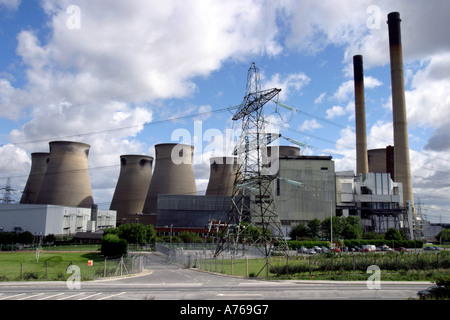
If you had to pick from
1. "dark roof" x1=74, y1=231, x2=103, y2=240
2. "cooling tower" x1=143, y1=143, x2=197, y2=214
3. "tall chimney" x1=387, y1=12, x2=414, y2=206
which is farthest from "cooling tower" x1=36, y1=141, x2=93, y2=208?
"tall chimney" x1=387, y1=12, x2=414, y2=206

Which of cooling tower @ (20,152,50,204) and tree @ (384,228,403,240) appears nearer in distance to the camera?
tree @ (384,228,403,240)

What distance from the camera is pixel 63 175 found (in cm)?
6462

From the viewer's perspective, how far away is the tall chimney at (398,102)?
218 feet

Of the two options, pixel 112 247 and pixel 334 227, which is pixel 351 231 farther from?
pixel 112 247

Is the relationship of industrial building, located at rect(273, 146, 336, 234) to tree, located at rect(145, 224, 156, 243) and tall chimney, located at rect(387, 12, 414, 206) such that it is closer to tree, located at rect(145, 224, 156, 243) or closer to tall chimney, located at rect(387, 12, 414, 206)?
tall chimney, located at rect(387, 12, 414, 206)

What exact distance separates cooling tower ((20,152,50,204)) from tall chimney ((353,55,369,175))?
2500 inches

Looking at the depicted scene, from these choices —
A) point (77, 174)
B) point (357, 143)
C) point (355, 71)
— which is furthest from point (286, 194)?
point (77, 174)

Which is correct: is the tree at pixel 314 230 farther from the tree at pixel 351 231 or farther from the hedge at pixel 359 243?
the hedge at pixel 359 243

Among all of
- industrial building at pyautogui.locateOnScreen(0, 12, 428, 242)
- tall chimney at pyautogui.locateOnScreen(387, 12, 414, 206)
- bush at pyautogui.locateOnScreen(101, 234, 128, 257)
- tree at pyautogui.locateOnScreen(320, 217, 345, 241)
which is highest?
tall chimney at pyautogui.locateOnScreen(387, 12, 414, 206)

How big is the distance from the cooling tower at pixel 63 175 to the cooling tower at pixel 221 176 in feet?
81.9


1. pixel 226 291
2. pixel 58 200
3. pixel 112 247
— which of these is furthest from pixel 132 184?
pixel 226 291

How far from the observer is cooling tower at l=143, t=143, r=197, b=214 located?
67.8 metres

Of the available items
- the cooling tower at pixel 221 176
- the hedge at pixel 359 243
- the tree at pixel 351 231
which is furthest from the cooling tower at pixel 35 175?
the tree at pixel 351 231
